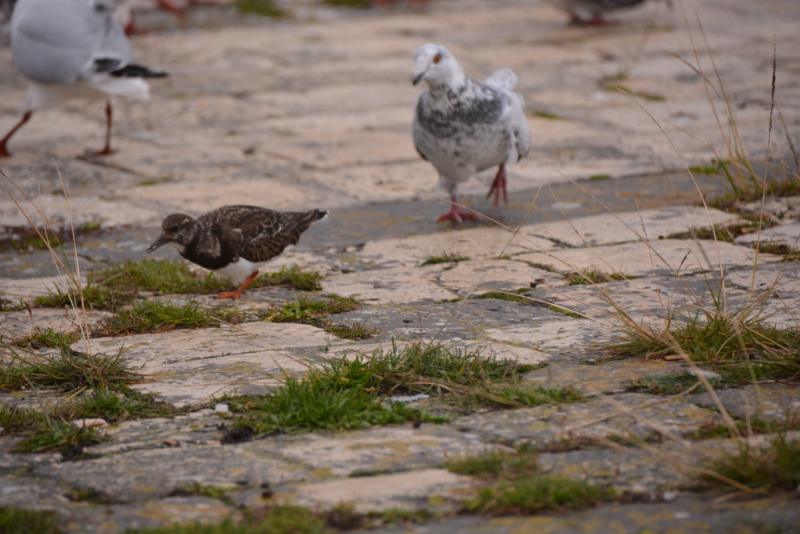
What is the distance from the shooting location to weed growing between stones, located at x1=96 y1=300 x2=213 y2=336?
3.84 m

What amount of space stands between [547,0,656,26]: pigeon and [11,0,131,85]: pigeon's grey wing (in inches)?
275

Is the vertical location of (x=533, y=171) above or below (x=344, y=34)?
below

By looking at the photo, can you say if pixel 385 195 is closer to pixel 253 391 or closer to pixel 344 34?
pixel 253 391

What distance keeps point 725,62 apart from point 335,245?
673cm

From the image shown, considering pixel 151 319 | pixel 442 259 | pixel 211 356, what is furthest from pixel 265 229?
pixel 211 356

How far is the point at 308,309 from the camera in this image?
13.1 feet

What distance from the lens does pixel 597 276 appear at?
4.21 metres

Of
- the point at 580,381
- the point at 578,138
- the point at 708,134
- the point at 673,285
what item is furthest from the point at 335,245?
the point at 708,134

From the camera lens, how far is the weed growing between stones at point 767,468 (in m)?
2.27

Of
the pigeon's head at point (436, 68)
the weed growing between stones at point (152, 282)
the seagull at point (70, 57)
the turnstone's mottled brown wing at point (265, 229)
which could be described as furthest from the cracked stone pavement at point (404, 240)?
the pigeon's head at point (436, 68)

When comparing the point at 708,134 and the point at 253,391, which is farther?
the point at 708,134

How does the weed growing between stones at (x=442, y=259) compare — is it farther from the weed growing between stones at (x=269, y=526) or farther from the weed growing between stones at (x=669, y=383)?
the weed growing between stones at (x=269, y=526)

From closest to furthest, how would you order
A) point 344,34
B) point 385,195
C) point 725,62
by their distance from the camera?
point 385,195, point 725,62, point 344,34

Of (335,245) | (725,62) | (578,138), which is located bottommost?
(335,245)
